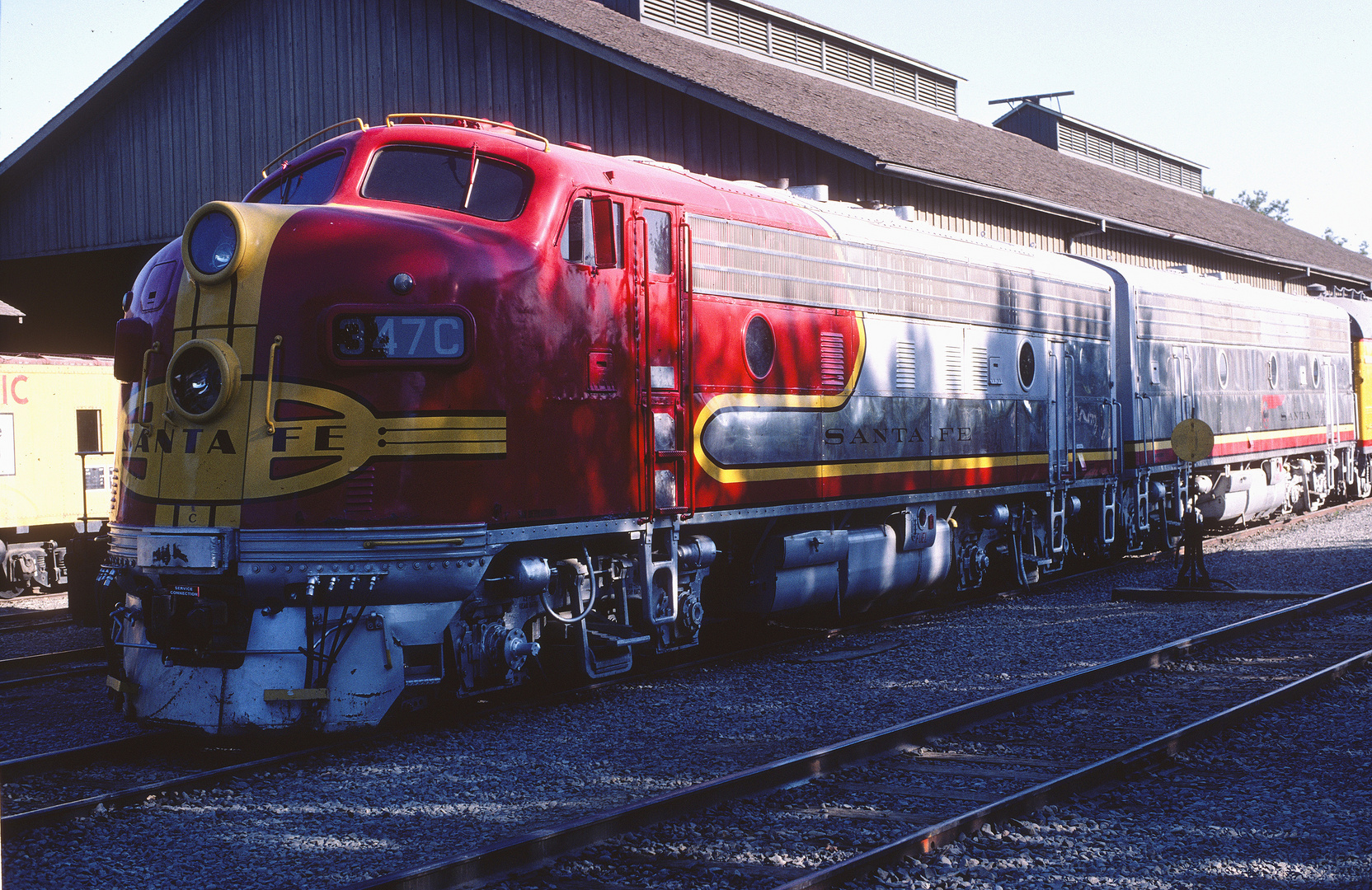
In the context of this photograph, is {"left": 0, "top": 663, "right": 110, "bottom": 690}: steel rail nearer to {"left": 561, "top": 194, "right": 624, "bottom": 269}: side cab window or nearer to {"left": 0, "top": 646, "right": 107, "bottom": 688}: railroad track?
{"left": 0, "top": 646, "right": 107, "bottom": 688}: railroad track

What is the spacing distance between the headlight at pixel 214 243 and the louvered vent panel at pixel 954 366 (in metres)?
7.18

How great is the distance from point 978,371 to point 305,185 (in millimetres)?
7079

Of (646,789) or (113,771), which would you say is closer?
(646,789)

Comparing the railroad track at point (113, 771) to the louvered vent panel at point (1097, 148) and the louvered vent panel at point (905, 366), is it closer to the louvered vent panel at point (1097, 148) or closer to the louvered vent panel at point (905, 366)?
the louvered vent panel at point (905, 366)

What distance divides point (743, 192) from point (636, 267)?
1806 mm

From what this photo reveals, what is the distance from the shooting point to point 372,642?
7527 millimetres

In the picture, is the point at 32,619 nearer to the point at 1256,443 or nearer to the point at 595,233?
the point at 595,233

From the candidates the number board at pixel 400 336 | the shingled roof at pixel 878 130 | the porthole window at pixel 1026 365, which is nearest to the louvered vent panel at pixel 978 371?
the porthole window at pixel 1026 365

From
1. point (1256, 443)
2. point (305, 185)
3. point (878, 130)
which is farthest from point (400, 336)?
point (1256, 443)

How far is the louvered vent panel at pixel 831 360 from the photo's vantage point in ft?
35.6

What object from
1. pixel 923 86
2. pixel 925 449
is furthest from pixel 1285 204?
pixel 925 449

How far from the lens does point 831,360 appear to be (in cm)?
1095

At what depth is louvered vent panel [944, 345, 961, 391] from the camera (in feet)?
41.5

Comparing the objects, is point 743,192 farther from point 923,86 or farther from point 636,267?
point 923,86
